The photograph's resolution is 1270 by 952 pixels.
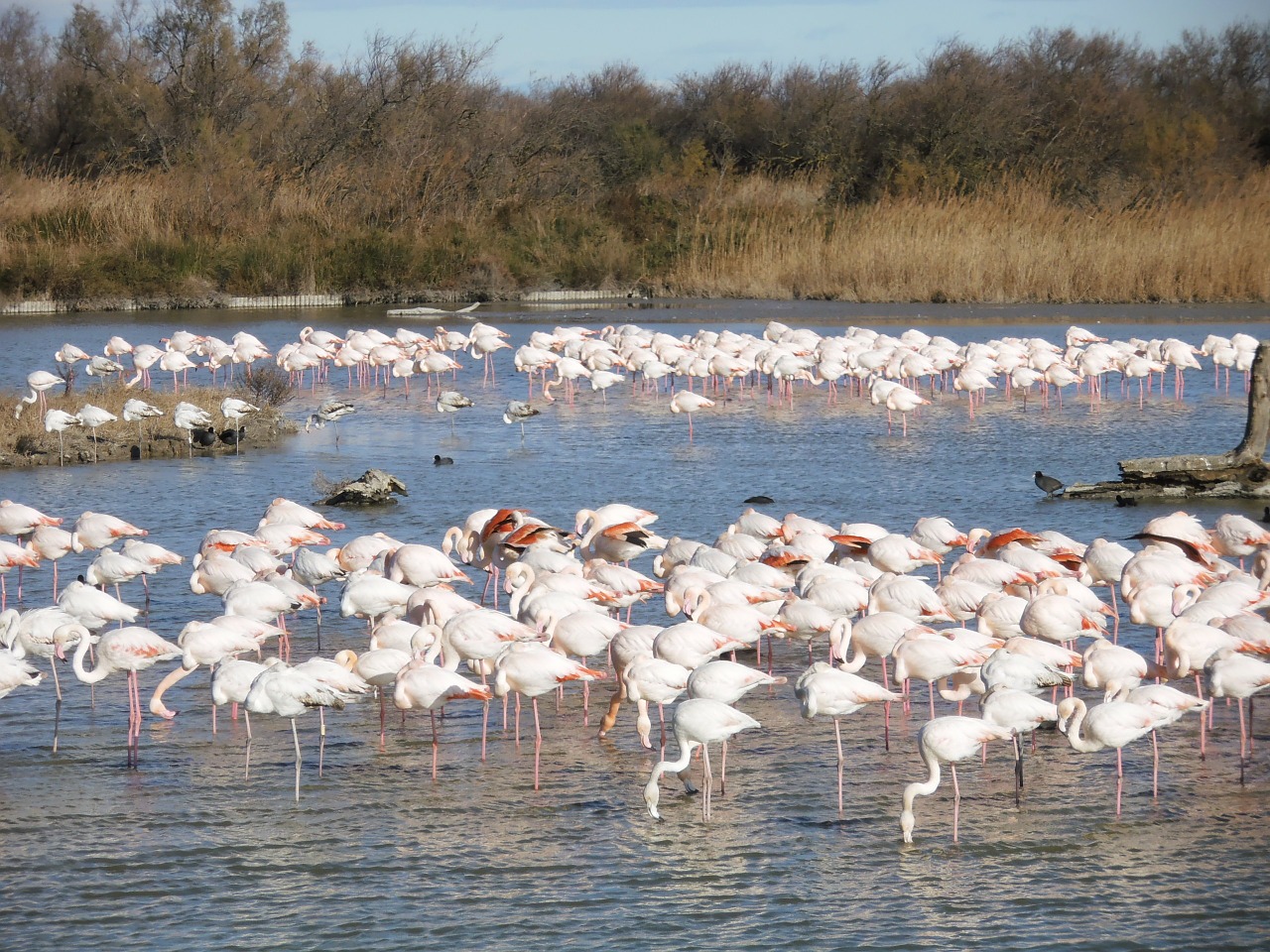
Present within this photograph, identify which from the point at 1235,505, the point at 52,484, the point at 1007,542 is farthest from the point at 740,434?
the point at 1007,542

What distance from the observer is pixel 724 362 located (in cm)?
2111

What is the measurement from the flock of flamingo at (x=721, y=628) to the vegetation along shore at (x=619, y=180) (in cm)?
2155

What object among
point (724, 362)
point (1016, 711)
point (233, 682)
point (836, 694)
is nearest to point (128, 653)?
point (233, 682)

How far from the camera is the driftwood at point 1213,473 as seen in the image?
Answer: 13328 millimetres

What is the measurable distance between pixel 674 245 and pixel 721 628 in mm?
28883

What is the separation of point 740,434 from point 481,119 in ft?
94.2

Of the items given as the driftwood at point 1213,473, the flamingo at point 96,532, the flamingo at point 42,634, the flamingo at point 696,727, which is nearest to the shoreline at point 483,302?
the driftwood at point 1213,473

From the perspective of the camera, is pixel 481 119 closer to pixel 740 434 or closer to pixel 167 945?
pixel 740 434

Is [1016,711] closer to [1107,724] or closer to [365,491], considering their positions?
[1107,724]

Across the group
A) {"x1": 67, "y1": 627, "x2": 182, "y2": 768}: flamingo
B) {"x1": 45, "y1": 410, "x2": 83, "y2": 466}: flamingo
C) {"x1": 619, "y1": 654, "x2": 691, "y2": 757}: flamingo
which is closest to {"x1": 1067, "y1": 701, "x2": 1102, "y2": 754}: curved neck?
{"x1": 619, "y1": 654, "x2": 691, "y2": 757}: flamingo

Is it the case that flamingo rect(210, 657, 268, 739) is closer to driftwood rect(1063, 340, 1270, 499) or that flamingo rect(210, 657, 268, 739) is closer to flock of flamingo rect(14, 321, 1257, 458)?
driftwood rect(1063, 340, 1270, 499)

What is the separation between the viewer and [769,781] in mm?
7215

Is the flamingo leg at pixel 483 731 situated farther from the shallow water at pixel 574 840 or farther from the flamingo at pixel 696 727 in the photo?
the flamingo at pixel 696 727

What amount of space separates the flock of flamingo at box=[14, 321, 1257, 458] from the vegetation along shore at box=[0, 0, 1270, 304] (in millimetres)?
7636
